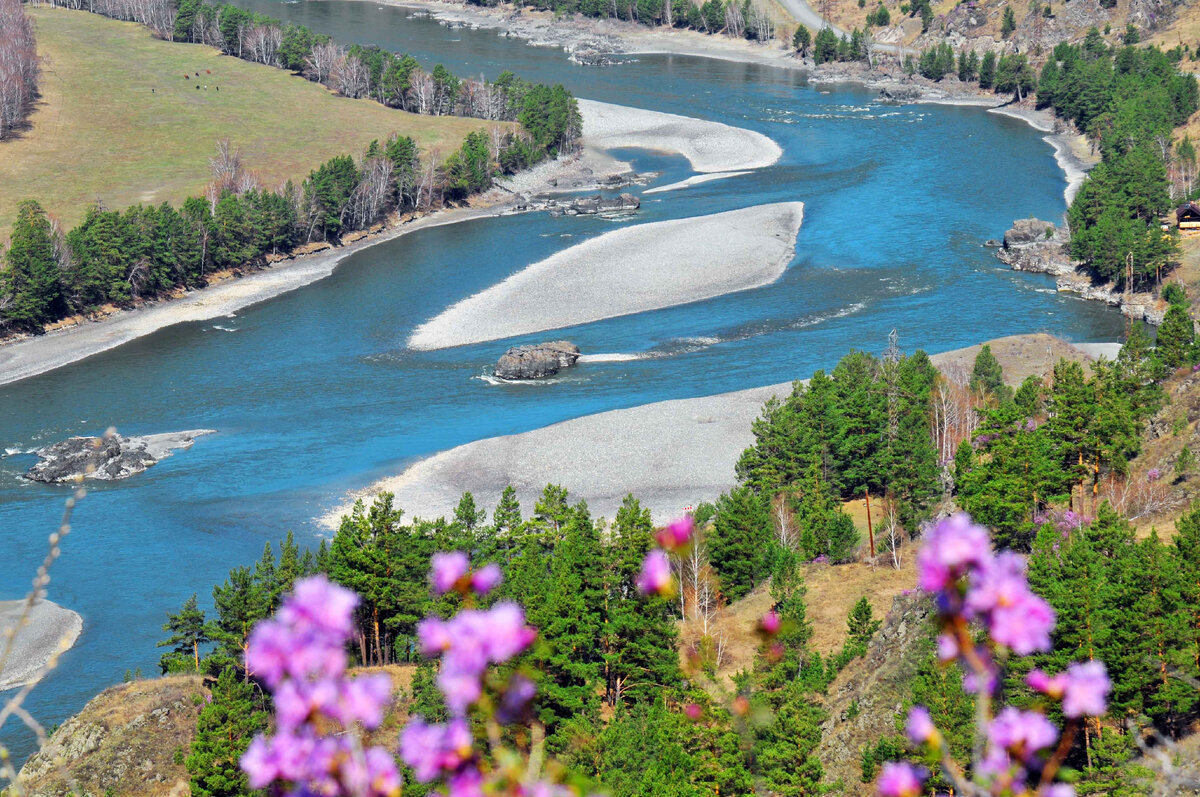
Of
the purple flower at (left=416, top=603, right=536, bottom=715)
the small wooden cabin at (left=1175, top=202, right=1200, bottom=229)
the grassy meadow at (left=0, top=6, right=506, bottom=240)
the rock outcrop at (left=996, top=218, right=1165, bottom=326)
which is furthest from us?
the grassy meadow at (left=0, top=6, right=506, bottom=240)

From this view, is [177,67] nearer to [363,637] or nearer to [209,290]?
[209,290]

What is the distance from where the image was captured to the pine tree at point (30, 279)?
9744 centimetres

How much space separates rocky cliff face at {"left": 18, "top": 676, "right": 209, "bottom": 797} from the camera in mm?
41062

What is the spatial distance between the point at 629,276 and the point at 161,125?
71.3 metres

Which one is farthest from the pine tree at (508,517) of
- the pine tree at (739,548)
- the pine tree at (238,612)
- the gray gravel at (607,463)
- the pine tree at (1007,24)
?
the pine tree at (1007,24)

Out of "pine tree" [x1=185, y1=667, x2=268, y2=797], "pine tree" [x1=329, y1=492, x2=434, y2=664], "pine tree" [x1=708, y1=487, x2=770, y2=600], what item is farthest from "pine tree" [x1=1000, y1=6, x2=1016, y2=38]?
"pine tree" [x1=185, y1=667, x2=268, y2=797]

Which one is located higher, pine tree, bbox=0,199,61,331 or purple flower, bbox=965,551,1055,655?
purple flower, bbox=965,551,1055,655

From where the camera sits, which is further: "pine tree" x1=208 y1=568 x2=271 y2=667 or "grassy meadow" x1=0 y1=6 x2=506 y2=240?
"grassy meadow" x1=0 y1=6 x2=506 y2=240

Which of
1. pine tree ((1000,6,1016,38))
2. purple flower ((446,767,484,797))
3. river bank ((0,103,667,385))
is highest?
pine tree ((1000,6,1016,38))

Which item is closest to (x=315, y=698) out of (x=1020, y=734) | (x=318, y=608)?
(x=318, y=608)

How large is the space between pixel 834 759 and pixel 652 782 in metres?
8.07

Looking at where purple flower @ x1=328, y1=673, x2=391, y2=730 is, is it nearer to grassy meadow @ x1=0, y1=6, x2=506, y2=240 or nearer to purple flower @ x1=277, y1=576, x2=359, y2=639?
purple flower @ x1=277, y1=576, x2=359, y2=639

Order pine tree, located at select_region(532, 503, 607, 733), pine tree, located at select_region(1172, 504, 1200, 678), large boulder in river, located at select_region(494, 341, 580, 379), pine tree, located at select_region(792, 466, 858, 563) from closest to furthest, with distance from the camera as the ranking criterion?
pine tree, located at select_region(1172, 504, 1200, 678)
pine tree, located at select_region(532, 503, 607, 733)
pine tree, located at select_region(792, 466, 858, 563)
large boulder in river, located at select_region(494, 341, 580, 379)

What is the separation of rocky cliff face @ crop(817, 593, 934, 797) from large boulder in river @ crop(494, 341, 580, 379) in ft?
162
